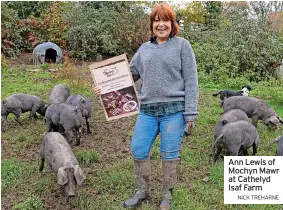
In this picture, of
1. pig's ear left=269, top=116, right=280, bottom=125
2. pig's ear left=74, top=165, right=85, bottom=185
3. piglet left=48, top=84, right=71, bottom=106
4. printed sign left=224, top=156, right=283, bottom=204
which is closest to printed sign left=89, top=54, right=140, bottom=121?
pig's ear left=74, top=165, right=85, bottom=185

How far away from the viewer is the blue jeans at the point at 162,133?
423 centimetres

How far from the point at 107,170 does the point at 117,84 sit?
1547 mm

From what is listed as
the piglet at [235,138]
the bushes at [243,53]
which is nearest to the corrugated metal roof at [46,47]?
the bushes at [243,53]

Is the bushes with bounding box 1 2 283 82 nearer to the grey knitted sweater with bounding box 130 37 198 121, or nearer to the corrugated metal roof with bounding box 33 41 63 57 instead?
the corrugated metal roof with bounding box 33 41 63 57

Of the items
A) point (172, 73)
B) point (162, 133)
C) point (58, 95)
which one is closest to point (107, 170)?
point (162, 133)

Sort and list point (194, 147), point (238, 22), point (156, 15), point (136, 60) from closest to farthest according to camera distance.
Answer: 1. point (156, 15)
2. point (136, 60)
3. point (194, 147)
4. point (238, 22)

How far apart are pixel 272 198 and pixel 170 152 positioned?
1278 mm

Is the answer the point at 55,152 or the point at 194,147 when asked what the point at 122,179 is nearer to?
the point at 55,152

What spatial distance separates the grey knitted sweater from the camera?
13.6 feet

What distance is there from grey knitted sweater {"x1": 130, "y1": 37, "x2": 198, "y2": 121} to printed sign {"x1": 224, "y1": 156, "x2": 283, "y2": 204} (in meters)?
0.88

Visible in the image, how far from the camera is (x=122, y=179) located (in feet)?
17.1

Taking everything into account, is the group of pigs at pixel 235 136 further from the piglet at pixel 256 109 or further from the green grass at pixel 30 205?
the green grass at pixel 30 205

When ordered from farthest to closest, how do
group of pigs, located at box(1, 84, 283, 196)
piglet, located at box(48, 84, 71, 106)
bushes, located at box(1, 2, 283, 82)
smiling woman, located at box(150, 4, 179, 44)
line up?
bushes, located at box(1, 2, 283, 82)
piglet, located at box(48, 84, 71, 106)
group of pigs, located at box(1, 84, 283, 196)
smiling woman, located at box(150, 4, 179, 44)

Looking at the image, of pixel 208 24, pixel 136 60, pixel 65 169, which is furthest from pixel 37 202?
pixel 208 24
